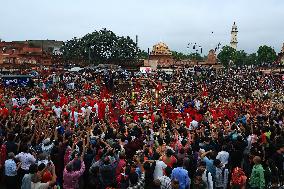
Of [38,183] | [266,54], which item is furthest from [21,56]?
[266,54]

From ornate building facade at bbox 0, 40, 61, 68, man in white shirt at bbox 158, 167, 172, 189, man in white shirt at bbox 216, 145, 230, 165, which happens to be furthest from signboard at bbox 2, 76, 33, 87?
man in white shirt at bbox 158, 167, 172, 189

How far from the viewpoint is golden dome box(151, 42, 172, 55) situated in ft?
215

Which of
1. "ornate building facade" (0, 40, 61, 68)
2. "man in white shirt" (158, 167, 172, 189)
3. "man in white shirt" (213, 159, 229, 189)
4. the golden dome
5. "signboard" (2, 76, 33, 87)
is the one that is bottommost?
"man in white shirt" (213, 159, 229, 189)

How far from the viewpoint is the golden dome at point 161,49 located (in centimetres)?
6552

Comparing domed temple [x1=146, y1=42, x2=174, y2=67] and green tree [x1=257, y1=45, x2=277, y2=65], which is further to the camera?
A: green tree [x1=257, y1=45, x2=277, y2=65]

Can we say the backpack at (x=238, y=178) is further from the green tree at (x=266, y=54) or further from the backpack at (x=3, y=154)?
the green tree at (x=266, y=54)

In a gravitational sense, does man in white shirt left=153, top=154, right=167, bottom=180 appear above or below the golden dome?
below

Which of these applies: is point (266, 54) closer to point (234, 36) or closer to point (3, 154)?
point (234, 36)

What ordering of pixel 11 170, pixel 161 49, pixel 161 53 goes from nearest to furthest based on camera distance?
pixel 11 170 → pixel 161 53 → pixel 161 49

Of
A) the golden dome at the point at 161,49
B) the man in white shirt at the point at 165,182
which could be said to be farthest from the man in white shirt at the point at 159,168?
the golden dome at the point at 161,49

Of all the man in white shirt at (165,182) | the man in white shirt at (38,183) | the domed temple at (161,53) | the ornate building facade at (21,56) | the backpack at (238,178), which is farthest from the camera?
the domed temple at (161,53)

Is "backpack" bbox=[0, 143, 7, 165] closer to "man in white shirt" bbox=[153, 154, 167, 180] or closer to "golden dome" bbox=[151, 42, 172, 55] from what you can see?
"man in white shirt" bbox=[153, 154, 167, 180]

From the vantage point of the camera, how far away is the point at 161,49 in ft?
217

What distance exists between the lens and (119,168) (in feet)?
28.0
